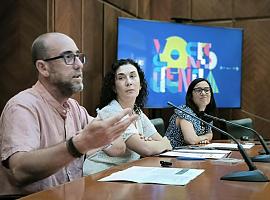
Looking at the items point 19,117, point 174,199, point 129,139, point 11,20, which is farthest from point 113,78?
point 174,199

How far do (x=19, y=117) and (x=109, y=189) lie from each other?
628 mm

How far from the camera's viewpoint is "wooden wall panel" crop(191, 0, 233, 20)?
20.3ft

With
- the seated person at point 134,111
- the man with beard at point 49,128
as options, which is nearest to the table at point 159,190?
the man with beard at point 49,128

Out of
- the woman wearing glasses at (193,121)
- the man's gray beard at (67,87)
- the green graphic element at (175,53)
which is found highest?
the green graphic element at (175,53)

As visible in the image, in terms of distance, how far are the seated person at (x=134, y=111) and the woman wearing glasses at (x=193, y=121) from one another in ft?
1.99

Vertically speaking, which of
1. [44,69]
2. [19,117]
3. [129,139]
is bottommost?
[129,139]

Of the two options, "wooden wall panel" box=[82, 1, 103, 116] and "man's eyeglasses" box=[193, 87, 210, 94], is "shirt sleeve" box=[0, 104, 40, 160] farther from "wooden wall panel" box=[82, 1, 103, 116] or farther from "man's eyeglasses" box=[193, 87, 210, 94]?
"man's eyeglasses" box=[193, 87, 210, 94]

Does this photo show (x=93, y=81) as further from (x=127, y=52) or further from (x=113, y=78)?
(x=113, y=78)

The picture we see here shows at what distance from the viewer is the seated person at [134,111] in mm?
2773

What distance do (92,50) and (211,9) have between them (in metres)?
2.38

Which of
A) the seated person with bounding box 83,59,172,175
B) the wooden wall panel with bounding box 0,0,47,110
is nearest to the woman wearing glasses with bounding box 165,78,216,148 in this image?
the seated person with bounding box 83,59,172,175

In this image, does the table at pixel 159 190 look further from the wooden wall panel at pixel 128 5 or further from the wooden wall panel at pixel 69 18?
the wooden wall panel at pixel 128 5

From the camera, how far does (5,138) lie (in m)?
1.91

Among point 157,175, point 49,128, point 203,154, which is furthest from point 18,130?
point 203,154
